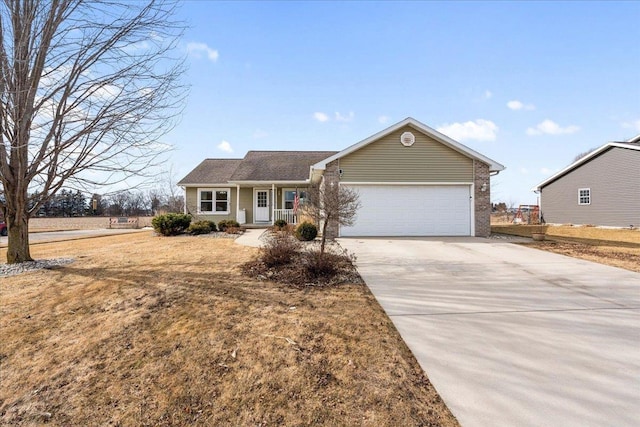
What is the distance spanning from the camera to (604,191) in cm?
1847

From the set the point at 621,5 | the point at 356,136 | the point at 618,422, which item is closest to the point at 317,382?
the point at 618,422

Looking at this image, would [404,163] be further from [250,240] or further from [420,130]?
[250,240]

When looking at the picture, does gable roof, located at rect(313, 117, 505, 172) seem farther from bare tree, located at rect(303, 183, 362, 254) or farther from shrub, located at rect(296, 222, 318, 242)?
bare tree, located at rect(303, 183, 362, 254)

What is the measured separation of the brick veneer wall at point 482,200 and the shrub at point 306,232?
23.9ft

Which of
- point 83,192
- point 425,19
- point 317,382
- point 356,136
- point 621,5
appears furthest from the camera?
point 356,136

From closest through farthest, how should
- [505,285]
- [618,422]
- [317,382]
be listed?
[618,422], [317,382], [505,285]

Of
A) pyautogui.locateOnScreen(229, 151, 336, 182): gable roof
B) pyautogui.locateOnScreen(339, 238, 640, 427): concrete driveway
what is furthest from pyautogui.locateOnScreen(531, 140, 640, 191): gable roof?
pyautogui.locateOnScreen(229, 151, 336, 182): gable roof

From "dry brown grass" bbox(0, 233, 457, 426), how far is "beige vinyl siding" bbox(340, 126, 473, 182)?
8.57m

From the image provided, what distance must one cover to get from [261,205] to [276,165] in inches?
110

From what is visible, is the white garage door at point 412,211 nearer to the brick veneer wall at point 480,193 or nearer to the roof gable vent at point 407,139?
the brick veneer wall at point 480,193

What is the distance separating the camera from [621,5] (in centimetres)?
963

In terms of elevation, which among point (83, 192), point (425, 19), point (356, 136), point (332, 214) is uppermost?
point (425, 19)

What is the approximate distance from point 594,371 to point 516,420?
1308 mm

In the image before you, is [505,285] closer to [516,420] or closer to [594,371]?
[594,371]
